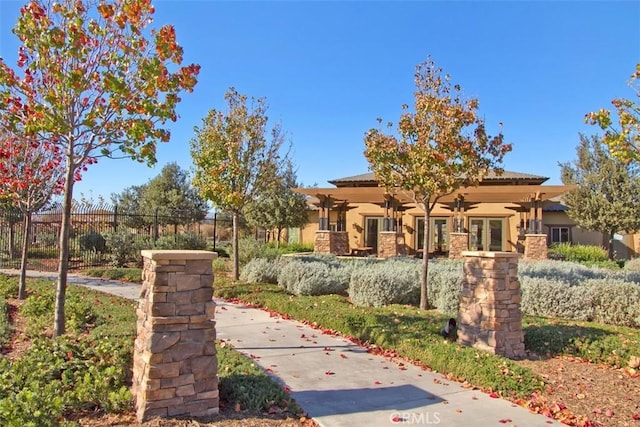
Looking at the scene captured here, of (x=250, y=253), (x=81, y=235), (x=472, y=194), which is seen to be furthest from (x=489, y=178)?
(x=81, y=235)

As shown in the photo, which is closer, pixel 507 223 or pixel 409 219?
pixel 507 223

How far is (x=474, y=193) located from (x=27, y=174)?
15281mm

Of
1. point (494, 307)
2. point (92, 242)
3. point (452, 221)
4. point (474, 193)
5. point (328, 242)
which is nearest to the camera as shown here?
point (494, 307)

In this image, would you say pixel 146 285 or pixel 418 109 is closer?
pixel 146 285

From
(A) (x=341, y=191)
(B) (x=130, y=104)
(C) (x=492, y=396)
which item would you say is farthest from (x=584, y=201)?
(B) (x=130, y=104)

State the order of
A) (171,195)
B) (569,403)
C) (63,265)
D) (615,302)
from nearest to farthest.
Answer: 1. (569,403)
2. (63,265)
3. (615,302)
4. (171,195)

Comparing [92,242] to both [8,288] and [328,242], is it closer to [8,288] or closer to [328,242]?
[8,288]

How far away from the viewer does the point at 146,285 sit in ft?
12.9

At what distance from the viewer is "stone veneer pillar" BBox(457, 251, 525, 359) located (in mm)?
5953

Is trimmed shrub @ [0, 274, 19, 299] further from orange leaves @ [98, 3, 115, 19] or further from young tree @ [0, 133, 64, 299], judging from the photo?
orange leaves @ [98, 3, 115, 19]

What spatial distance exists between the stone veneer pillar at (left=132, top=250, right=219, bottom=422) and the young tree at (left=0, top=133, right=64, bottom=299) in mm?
6897

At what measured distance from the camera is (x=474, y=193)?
18.8 m

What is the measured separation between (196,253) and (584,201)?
21.5 metres

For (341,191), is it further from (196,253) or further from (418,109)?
(196,253)
